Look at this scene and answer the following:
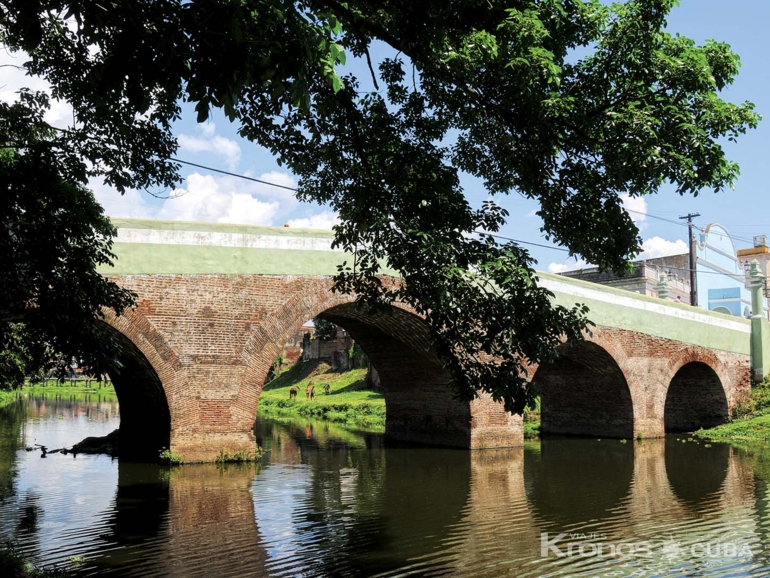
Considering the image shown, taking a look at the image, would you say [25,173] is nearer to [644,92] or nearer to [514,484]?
[644,92]

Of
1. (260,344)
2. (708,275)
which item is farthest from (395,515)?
(708,275)

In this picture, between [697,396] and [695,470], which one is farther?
[697,396]

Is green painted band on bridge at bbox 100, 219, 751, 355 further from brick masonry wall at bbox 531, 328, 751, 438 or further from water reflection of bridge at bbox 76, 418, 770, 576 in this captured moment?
brick masonry wall at bbox 531, 328, 751, 438

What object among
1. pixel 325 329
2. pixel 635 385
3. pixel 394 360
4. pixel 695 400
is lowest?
pixel 695 400

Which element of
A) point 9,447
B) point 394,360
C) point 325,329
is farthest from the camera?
point 325,329

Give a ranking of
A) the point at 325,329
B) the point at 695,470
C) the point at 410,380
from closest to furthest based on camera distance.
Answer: the point at 695,470 < the point at 410,380 < the point at 325,329

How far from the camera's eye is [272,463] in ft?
43.2

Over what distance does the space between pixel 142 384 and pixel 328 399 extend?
1853 cm

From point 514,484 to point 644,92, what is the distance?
6908 mm

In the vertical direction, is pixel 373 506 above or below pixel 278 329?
below

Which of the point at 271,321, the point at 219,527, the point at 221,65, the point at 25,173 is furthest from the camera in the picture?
the point at 271,321

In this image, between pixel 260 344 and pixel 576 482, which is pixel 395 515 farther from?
pixel 260 344

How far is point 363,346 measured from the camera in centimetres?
1711

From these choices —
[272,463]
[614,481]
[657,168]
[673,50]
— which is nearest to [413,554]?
[657,168]
